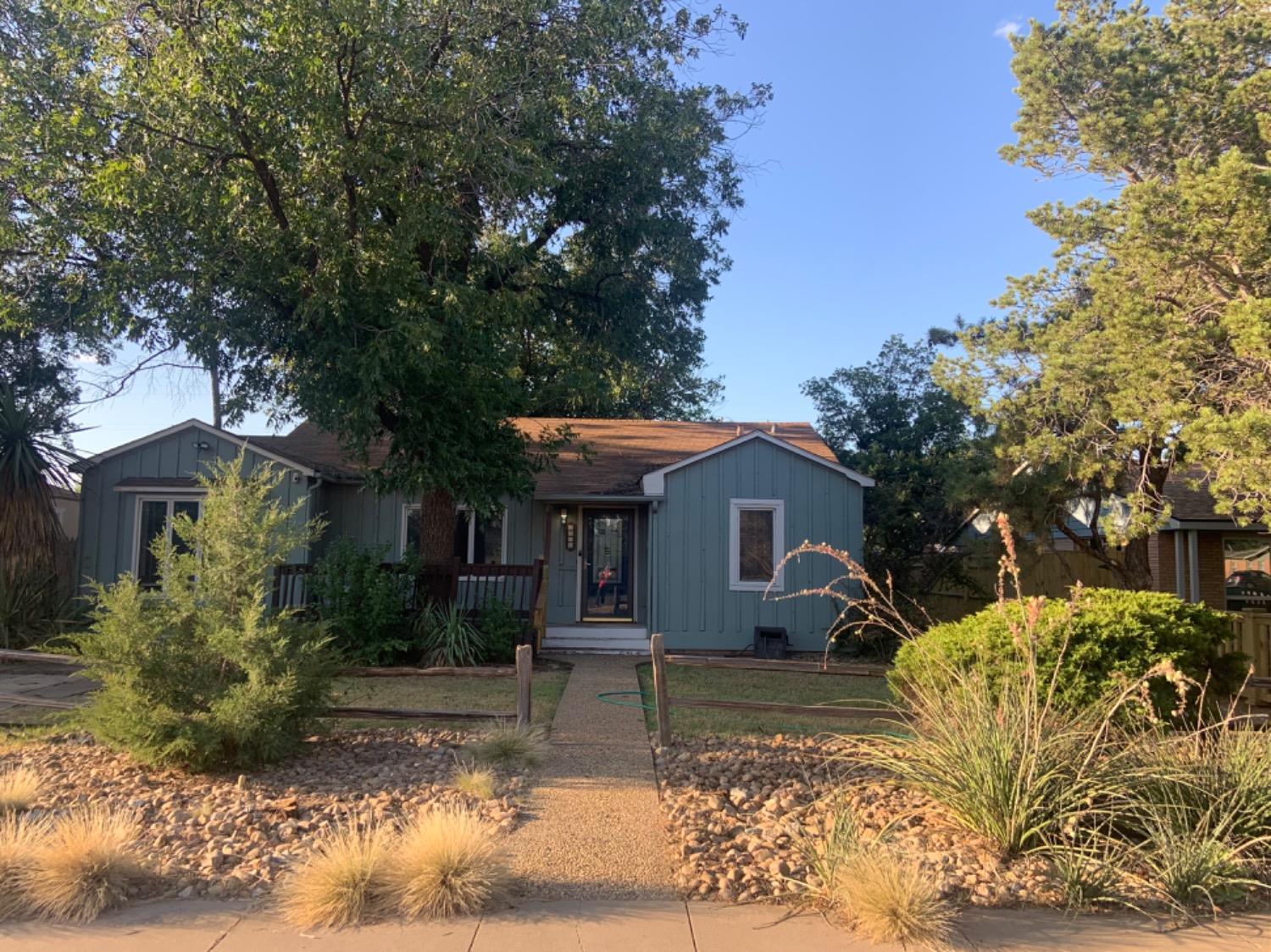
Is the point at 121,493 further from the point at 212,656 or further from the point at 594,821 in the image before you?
the point at 594,821

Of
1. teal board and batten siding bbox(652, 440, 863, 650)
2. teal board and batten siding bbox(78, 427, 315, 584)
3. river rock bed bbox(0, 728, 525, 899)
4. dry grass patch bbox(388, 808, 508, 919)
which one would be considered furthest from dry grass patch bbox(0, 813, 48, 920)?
teal board and batten siding bbox(78, 427, 315, 584)

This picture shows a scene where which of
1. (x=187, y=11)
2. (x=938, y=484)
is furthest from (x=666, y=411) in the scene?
(x=187, y=11)

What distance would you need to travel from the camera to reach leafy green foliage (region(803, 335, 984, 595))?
1518cm

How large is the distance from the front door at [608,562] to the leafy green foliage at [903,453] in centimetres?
437

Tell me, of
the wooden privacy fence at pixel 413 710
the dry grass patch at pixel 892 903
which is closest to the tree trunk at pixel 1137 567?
the wooden privacy fence at pixel 413 710

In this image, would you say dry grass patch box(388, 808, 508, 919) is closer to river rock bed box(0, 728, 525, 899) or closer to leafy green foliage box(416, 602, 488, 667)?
river rock bed box(0, 728, 525, 899)

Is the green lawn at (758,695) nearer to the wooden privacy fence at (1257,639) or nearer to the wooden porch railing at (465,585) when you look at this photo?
the wooden porch railing at (465,585)

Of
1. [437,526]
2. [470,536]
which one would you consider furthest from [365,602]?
[470,536]

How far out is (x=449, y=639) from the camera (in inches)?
468

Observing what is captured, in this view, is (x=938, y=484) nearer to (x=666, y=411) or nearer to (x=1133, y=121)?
(x=1133, y=121)

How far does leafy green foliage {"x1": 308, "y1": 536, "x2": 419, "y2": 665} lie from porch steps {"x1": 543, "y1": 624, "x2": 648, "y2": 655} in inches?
108

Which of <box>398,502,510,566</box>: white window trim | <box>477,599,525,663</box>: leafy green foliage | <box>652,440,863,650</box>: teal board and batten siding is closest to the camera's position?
<box>477,599,525,663</box>: leafy green foliage

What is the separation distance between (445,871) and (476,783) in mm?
1653

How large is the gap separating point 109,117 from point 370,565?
6471mm
